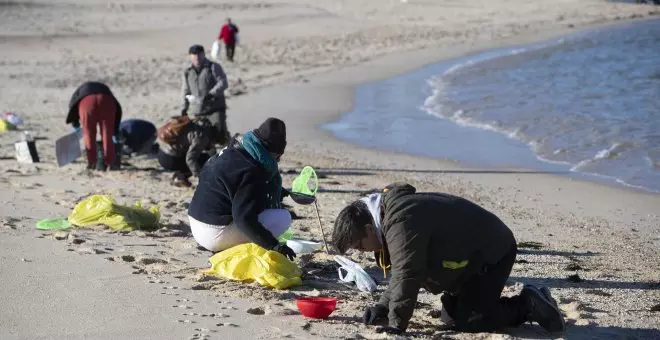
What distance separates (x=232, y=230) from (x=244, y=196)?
41 cm

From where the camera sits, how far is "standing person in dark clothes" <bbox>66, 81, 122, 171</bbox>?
41.6 feet

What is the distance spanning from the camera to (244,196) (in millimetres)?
7125

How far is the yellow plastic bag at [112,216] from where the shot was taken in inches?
352

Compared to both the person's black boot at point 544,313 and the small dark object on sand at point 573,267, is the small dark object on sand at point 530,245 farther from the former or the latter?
the person's black boot at point 544,313

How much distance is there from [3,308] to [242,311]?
4.82 feet

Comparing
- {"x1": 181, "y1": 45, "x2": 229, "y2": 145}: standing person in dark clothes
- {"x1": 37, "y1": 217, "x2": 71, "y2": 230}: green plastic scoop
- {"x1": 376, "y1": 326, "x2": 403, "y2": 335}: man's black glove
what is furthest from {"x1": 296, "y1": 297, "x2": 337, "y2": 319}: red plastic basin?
{"x1": 181, "y1": 45, "x2": 229, "y2": 145}: standing person in dark clothes

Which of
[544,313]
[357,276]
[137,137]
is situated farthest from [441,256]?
[137,137]

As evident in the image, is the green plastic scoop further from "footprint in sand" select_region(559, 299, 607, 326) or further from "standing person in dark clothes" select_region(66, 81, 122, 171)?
"footprint in sand" select_region(559, 299, 607, 326)

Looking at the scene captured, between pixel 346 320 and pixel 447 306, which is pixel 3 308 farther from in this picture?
pixel 447 306

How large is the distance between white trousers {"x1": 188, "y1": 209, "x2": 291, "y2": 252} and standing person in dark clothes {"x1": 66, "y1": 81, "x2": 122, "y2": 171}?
5.58 m

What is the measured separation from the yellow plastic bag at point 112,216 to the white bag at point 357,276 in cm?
246

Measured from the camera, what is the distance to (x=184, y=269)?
7508 mm

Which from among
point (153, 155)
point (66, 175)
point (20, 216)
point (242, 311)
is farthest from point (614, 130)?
point (242, 311)

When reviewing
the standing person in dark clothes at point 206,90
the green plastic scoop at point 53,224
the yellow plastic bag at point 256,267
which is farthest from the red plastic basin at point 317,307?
the standing person in dark clothes at point 206,90
